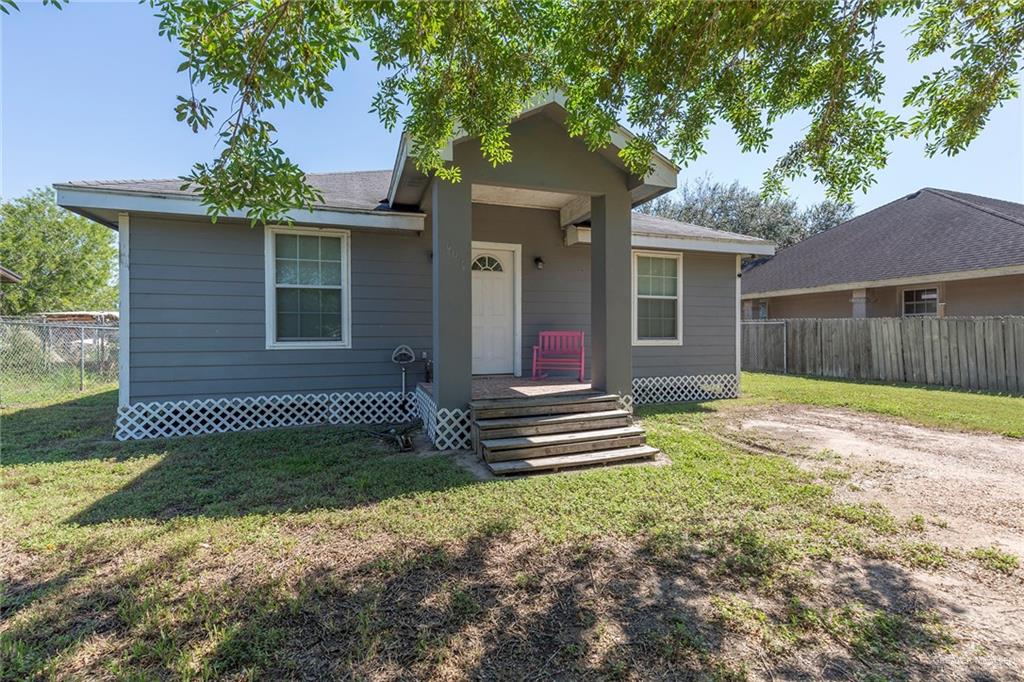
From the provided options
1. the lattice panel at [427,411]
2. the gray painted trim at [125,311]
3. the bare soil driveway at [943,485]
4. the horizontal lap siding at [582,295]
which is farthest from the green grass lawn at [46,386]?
the bare soil driveway at [943,485]

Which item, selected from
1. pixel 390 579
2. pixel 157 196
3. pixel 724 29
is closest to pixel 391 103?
pixel 724 29

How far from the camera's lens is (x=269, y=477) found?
4.37m

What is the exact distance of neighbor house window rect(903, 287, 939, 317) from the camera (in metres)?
12.3

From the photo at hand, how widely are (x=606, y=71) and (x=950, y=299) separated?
13.2 metres

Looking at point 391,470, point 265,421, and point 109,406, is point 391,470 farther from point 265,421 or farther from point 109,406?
point 109,406

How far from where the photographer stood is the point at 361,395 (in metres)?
6.70

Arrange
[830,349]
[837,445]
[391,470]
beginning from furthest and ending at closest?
[830,349] < [837,445] < [391,470]

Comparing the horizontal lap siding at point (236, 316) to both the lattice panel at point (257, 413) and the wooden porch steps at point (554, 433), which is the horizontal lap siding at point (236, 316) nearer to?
the lattice panel at point (257, 413)

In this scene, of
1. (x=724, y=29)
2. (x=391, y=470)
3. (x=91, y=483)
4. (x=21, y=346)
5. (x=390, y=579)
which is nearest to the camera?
(x=390, y=579)

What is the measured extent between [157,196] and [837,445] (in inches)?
343

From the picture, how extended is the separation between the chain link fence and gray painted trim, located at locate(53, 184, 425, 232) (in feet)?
18.1

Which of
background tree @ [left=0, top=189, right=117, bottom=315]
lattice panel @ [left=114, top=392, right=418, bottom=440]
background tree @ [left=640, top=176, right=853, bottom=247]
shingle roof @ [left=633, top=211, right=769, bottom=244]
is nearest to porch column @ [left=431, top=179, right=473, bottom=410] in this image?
lattice panel @ [left=114, top=392, right=418, bottom=440]

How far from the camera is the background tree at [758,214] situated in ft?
94.3

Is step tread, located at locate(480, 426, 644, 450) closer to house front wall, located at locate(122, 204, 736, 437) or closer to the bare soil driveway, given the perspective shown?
the bare soil driveway
